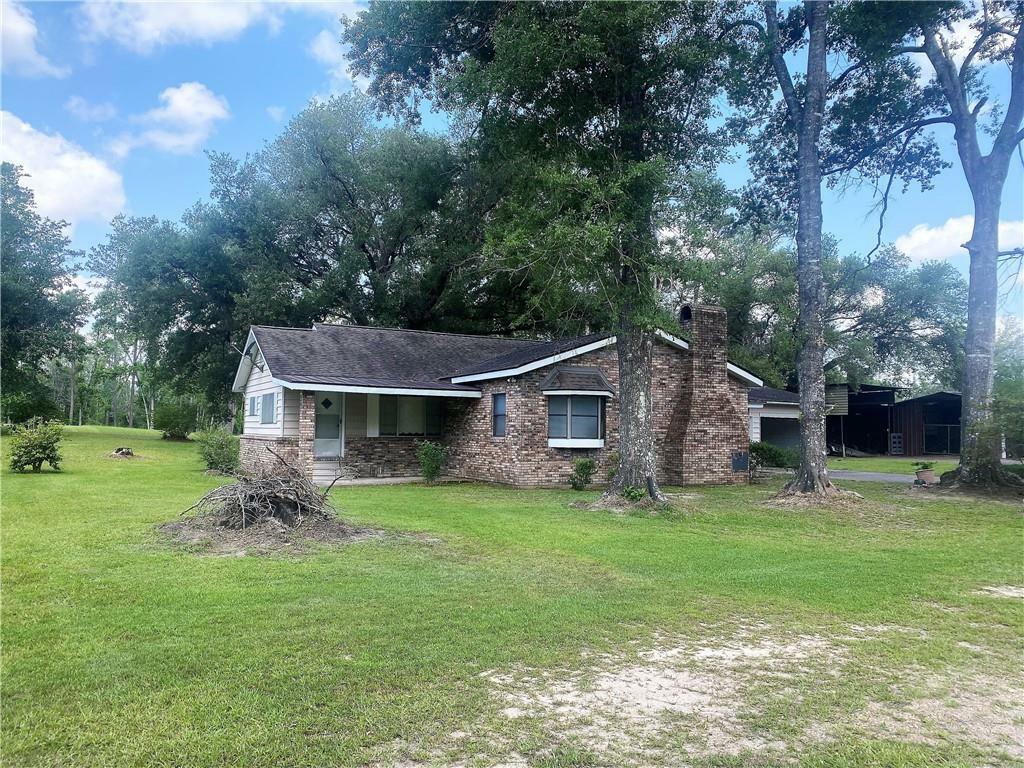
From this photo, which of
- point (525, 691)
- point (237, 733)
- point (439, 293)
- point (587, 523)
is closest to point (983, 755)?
point (525, 691)

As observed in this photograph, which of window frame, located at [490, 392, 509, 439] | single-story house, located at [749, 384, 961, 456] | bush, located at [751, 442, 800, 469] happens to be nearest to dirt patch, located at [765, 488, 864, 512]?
window frame, located at [490, 392, 509, 439]

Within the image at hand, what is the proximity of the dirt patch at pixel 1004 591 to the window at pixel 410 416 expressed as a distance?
14564 mm

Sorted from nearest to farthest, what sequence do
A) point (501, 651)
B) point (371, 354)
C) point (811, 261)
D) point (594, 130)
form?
point (501, 651) → point (594, 130) → point (811, 261) → point (371, 354)

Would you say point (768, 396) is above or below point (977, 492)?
above

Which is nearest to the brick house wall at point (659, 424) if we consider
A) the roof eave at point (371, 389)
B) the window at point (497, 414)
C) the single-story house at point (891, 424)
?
the window at point (497, 414)

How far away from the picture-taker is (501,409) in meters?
17.1

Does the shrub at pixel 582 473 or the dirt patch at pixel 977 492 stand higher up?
the shrub at pixel 582 473

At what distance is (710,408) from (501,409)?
583 cm

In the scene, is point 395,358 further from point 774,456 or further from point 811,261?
point 774,456

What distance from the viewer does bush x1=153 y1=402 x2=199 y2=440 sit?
35062mm

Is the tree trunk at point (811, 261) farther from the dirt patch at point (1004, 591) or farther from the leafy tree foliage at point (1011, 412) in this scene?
the dirt patch at point (1004, 591)

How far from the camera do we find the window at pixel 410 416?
1866 cm

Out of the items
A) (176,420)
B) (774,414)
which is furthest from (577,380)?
(176,420)

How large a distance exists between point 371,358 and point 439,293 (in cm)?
1409
